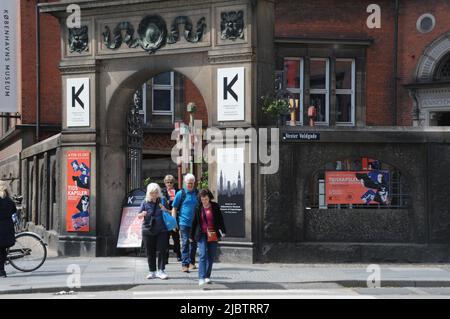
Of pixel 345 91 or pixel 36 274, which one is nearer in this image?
pixel 36 274

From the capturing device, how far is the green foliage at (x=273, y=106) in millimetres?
15578

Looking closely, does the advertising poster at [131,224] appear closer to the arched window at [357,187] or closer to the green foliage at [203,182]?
the green foliage at [203,182]

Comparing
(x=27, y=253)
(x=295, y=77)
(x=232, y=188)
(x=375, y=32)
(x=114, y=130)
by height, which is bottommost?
(x=27, y=253)

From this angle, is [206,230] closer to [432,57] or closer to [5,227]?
[5,227]

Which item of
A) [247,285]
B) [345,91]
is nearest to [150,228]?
[247,285]

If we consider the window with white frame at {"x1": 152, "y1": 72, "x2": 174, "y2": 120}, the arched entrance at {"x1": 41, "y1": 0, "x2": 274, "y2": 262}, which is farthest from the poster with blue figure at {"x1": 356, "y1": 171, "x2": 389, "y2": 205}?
the window with white frame at {"x1": 152, "y1": 72, "x2": 174, "y2": 120}

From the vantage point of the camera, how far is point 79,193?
57.8 feet

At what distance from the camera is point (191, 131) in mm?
19344

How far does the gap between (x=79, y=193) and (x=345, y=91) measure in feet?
43.1

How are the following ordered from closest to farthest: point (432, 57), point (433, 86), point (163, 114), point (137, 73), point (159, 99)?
point (137, 73)
point (433, 86)
point (432, 57)
point (163, 114)
point (159, 99)

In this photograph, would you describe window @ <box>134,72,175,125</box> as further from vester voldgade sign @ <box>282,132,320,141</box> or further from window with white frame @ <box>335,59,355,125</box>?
vester voldgade sign @ <box>282,132,320,141</box>

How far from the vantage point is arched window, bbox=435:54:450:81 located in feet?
87.0

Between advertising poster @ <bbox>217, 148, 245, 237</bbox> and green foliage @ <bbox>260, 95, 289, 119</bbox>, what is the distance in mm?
928

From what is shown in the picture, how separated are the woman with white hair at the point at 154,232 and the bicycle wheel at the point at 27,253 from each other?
2.47 metres
